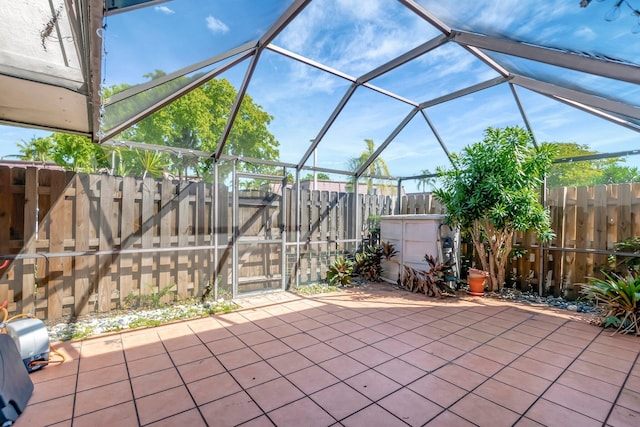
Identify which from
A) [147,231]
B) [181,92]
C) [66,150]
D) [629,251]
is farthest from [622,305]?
[66,150]

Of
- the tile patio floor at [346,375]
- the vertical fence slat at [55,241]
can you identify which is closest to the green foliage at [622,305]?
the tile patio floor at [346,375]

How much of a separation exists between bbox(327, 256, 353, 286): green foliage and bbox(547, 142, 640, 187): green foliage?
387cm

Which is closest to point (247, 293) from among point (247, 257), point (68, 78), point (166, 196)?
point (247, 257)

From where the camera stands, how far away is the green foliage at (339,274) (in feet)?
18.4

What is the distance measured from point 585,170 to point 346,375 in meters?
9.09

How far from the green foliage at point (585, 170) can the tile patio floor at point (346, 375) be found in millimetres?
2733

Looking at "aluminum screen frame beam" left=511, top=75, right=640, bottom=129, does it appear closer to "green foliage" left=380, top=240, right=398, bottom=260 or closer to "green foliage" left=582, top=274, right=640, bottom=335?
"green foliage" left=582, top=274, right=640, bottom=335

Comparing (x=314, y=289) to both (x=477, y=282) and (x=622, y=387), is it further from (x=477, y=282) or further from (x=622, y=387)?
(x=622, y=387)

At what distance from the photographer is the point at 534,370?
8.14 feet

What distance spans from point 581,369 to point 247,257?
4.30 m

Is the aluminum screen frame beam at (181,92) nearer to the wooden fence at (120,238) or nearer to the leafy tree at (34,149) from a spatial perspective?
the wooden fence at (120,238)

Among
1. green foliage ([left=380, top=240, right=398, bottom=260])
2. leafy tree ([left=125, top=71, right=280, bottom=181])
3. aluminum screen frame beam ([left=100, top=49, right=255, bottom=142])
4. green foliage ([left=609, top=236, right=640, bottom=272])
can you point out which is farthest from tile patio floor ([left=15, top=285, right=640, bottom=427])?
leafy tree ([left=125, top=71, right=280, bottom=181])

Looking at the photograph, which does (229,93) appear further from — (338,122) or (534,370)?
(534,370)

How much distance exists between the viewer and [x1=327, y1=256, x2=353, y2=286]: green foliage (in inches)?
221
